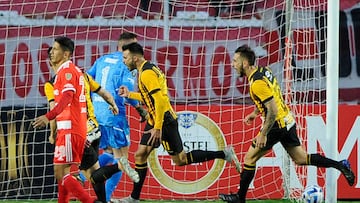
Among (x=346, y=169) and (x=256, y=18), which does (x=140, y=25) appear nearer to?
(x=256, y=18)

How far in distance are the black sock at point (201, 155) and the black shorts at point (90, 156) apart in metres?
1.03

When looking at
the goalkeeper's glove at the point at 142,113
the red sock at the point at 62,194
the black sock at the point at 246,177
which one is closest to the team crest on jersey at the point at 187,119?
the goalkeeper's glove at the point at 142,113

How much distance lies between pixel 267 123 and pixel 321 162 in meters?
0.78

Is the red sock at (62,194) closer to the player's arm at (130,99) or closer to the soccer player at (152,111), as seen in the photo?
the soccer player at (152,111)

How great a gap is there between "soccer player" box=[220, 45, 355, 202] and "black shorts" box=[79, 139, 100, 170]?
1.43m

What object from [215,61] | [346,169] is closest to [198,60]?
[215,61]

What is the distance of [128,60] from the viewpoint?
10.3 meters

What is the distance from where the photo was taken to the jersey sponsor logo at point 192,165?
12.0 m

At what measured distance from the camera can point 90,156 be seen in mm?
10195

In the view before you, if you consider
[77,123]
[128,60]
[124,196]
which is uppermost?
[128,60]

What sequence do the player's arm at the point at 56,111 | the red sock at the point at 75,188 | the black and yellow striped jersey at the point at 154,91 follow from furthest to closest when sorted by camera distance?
the black and yellow striped jersey at the point at 154,91, the red sock at the point at 75,188, the player's arm at the point at 56,111

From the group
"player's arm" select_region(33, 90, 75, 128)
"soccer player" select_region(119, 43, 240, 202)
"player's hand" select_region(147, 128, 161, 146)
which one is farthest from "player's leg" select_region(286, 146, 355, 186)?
"player's arm" select_region(33, 90, 75, 128)

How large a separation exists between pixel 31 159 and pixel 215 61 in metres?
2.51

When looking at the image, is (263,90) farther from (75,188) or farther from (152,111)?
(75,188)
